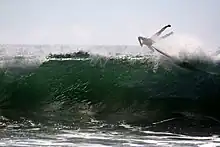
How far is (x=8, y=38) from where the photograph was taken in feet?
7.97

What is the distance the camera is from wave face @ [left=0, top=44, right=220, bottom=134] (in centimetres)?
235

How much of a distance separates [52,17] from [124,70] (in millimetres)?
562

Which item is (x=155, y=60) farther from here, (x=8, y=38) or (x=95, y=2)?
(x=8, y=38)

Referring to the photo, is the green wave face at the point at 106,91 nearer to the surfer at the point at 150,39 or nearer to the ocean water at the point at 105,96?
the ocean water at the point at 105,96

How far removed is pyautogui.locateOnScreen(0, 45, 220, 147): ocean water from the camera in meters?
2.34

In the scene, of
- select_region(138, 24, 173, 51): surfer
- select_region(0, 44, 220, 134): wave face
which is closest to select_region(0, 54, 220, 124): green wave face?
select_region(0, 44, 220, 134): wave face

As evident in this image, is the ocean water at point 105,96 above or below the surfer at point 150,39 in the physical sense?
below

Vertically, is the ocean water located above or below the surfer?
below

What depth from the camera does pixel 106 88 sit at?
239 cm

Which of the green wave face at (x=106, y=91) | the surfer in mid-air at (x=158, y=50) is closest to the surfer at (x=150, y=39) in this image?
the surfer in mid-air at (x=158, y=50)

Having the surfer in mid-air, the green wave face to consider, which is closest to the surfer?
the surfer in mid-air

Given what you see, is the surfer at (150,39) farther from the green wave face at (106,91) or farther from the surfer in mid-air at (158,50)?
the green wave face at (106,91)

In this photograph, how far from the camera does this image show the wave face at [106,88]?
7.71 feet

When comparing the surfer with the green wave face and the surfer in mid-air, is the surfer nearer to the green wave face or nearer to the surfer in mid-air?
the surfer in mid-air
